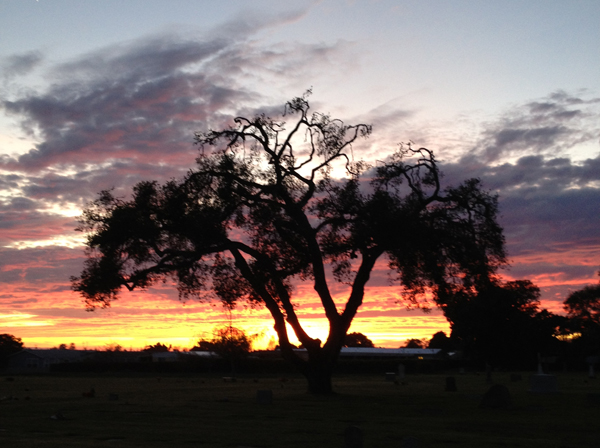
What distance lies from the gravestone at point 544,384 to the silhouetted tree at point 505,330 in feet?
212

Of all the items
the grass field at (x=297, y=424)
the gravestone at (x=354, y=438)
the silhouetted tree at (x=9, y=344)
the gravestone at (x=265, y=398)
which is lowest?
the grass field at (x=297, y=424)

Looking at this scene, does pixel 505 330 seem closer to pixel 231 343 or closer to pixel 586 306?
pixel 586 306

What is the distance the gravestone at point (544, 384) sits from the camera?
1463 inches

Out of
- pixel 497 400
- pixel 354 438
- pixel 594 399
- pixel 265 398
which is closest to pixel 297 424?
pixel 354 438

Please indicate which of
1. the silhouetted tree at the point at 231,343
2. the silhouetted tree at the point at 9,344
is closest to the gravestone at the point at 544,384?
the silhouetted tree at the point at 231,343

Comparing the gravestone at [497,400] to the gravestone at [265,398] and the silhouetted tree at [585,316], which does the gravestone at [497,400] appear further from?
the silhouetted tree at [585,316]

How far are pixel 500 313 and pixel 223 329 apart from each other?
46.4 meters

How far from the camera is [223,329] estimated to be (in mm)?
110125

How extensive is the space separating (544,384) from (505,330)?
71835 millimetres

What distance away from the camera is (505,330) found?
348ft

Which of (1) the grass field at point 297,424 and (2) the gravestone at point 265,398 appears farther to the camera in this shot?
(2) the gravestone at point 265,398

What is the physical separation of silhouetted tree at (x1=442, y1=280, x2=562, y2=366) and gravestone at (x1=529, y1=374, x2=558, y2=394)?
6460 cm

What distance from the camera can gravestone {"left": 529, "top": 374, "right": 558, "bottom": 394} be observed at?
3716 cm

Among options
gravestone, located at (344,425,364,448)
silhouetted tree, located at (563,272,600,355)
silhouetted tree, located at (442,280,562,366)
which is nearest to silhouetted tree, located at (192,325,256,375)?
silhouetted tree, located at (442,280,562,366)
